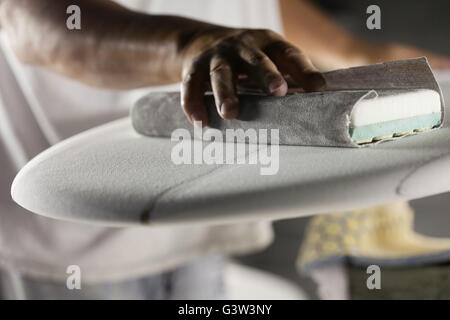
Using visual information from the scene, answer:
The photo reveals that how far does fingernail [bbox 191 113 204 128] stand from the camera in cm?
42

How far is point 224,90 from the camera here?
403mm

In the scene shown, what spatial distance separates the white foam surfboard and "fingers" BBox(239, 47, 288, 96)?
5cm

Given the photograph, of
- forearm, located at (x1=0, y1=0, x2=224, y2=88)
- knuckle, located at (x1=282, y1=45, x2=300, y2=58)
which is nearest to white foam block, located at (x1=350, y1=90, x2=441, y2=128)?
knuckle, located at (x1=282, y1=45, x2=300, y2=58)

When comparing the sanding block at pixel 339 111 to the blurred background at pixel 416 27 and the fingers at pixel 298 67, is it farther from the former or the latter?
the blurred background at pixel 416 27

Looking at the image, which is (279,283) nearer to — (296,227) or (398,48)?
(296,227)

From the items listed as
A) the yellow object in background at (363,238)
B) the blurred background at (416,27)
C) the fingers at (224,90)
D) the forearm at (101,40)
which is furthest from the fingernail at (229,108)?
the blurred background at (416,27)

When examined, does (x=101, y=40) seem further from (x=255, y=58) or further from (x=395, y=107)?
(x=395, y=107)

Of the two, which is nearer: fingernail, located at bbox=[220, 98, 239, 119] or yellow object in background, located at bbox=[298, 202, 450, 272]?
fingernail, located at bbox=[220, 98, 239, 119]

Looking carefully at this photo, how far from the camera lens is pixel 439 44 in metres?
1.25

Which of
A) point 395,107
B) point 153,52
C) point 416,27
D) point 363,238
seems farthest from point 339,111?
point 416,27

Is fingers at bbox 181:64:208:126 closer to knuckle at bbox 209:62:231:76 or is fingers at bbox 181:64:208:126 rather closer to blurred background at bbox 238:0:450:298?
knuckle at bbox 209:62:231:76

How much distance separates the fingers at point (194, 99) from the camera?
16.4 inches
